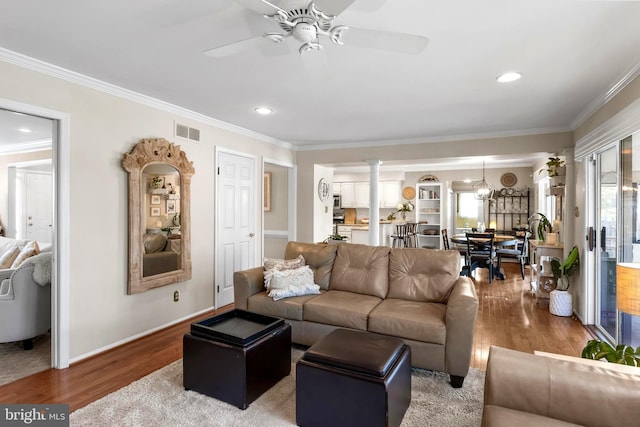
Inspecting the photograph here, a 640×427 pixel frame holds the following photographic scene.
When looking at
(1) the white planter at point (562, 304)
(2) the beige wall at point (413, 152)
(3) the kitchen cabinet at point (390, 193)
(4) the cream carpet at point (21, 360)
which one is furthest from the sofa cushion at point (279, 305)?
(3) the kitchen cabinet at point (390, 193)

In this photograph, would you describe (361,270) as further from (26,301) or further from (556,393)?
(26,301)

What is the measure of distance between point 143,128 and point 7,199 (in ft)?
14.5

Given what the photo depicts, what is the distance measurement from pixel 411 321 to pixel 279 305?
1.18 m

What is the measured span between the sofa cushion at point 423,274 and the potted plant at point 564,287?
1946mm

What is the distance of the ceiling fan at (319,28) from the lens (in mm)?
1546

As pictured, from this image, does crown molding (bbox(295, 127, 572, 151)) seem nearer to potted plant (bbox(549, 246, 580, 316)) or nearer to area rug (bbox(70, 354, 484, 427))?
potted plant (bbox(549, 246, 580, 316))

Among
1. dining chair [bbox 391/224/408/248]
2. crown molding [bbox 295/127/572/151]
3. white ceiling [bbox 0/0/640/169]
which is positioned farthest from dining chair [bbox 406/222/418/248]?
white ceiling [bbox 0/0/640/169]

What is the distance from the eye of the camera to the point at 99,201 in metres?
3.05

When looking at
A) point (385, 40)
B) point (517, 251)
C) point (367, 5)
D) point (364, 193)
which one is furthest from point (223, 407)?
point (364, 193)

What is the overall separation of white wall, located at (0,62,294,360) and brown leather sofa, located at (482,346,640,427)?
10.1 ft

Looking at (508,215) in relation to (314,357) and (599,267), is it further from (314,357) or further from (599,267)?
(314,357)

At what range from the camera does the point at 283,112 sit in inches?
155

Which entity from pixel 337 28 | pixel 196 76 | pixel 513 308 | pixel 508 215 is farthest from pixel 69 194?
pixel 508 215

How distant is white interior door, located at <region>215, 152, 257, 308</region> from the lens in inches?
176
